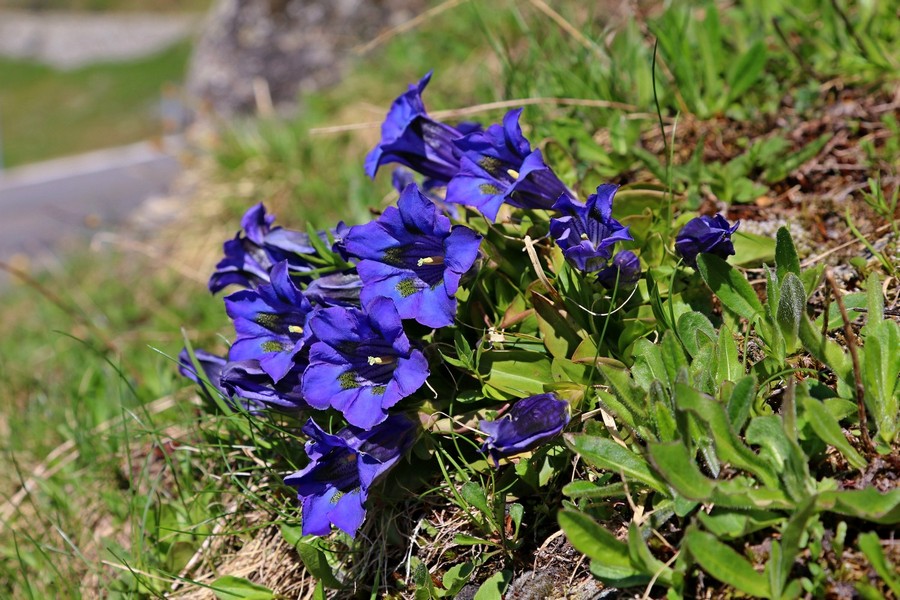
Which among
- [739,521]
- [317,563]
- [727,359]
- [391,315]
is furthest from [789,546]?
[317,563]

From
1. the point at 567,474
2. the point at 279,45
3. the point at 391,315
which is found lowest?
the point at 567,474

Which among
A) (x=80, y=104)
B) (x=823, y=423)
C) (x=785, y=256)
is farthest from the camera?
(x=80, y=104)

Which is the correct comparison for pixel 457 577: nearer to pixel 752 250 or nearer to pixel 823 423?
pixel 823 423

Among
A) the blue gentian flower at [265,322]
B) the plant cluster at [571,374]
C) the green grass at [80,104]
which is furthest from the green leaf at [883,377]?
the green grass at [80,104]

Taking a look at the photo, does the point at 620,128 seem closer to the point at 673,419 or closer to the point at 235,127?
the point at 673,419

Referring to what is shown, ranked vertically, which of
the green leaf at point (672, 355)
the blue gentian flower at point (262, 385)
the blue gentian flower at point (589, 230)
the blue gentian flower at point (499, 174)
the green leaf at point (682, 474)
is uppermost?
the blue gentian flower at point (499, 174)

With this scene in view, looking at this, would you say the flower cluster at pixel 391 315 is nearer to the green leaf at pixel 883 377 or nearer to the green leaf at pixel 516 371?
the green leaf at pixel 516 371
